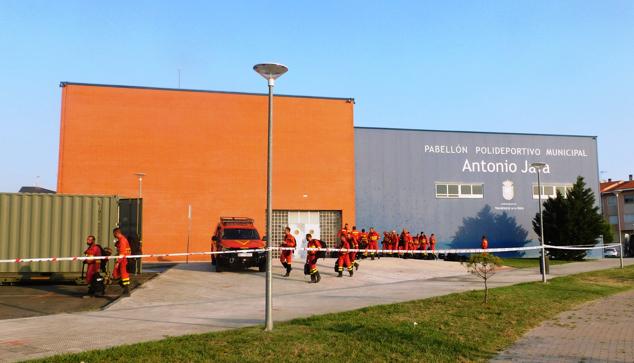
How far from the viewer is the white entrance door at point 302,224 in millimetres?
32156

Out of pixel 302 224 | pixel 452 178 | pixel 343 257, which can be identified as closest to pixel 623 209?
pixel 452 178

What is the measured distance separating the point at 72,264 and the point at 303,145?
60.1 ft

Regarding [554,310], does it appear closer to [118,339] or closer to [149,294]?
[118,339]

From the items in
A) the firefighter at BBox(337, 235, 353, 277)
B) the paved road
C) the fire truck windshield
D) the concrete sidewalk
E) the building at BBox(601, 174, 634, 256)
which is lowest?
the paved road

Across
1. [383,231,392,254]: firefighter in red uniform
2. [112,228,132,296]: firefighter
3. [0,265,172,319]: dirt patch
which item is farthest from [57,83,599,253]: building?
[112,228,132,296]: firefighter

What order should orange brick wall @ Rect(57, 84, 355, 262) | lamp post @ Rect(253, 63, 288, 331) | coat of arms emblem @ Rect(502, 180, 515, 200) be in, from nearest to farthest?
lamp post @ Rect(253, 63, 288, 331)
orange brick wall @ Rect(57, 84, 355, 262)
coat of arms emblem @ Rect(502, 180, 515, 200)

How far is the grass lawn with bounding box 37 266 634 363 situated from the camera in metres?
7.02

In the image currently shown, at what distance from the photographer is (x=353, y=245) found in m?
20.8

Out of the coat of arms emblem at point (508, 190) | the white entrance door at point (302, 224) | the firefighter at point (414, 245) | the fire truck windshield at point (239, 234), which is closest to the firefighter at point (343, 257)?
the fire truck windshield at point (239, 234)

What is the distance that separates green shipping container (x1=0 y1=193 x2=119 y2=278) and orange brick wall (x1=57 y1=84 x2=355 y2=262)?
13261 millimetres

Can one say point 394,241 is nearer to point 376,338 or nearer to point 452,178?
point 452,178

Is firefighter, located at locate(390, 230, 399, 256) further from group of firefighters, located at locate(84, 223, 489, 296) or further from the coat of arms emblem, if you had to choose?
the coat of arms emblem

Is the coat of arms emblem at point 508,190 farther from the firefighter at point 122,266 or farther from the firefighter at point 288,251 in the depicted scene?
the firefighter at point 122,266

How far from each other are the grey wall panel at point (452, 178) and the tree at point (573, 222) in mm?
2184
